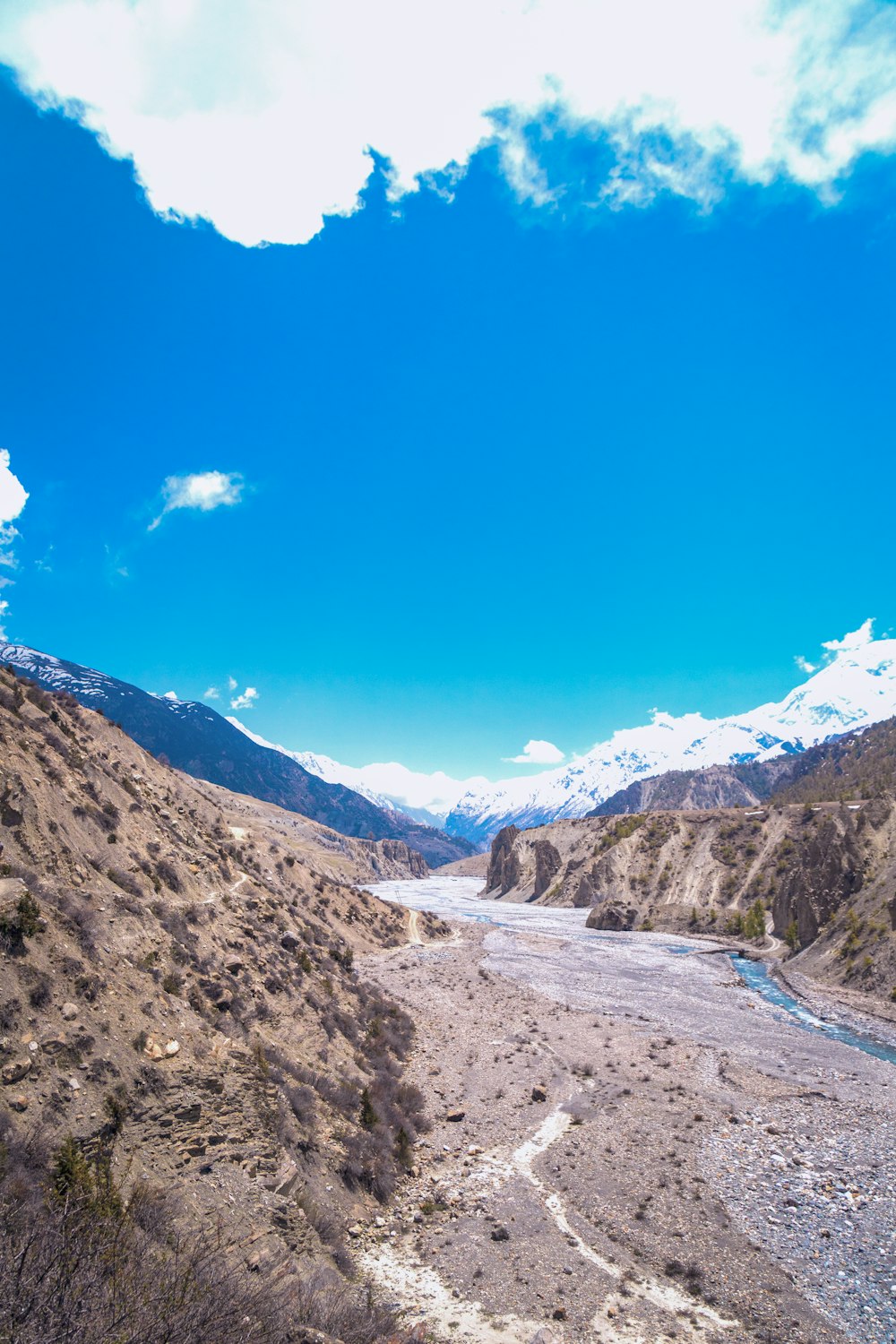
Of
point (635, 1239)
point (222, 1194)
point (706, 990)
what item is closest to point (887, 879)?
point (706, 990)

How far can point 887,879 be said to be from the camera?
4531cm

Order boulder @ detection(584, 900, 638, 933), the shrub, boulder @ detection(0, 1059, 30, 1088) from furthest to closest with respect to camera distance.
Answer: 1. boulder @ detection(584, 900, 638, 933)
2. the shrub
3. boulder @ detection(0, 1059, 30, 1088)

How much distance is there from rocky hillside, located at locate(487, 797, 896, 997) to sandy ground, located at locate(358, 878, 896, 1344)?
1598cm

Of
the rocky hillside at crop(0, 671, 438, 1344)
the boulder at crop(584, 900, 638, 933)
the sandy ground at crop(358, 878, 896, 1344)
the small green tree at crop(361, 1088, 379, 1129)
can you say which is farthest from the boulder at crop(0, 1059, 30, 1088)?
the boulder at crop(584, 900, 638, 933)

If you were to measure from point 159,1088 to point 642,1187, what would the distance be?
502 inches

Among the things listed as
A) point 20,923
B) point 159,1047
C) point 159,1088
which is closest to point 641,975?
point 159,1047

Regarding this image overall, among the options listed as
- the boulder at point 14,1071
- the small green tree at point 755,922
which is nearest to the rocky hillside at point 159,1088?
the boulder at point 14,1071

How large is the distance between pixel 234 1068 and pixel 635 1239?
1002cm

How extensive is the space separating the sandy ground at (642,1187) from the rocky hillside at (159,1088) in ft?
6.72

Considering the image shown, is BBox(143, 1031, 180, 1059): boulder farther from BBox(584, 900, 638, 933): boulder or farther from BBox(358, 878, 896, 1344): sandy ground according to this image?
BBox(584, 900, 638, 933): boulder

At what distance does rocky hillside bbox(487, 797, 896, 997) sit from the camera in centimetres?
4575

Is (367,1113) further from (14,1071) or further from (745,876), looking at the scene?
(745,876)

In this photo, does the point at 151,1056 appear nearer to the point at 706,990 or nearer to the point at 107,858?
the point at 107,858

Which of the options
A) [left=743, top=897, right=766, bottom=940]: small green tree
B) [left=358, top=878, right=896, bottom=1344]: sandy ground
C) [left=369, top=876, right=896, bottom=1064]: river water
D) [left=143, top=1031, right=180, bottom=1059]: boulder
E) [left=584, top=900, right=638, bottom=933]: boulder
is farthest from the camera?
[left=584, top=900, right=638, bottom=933]: boulder
